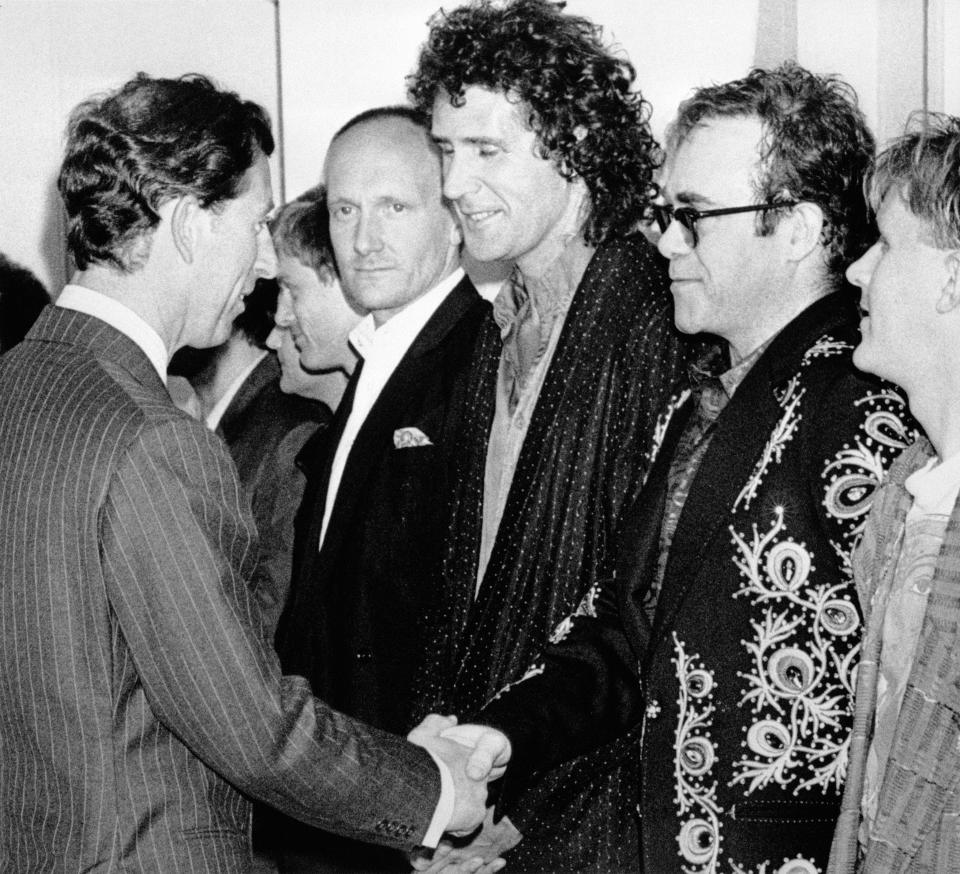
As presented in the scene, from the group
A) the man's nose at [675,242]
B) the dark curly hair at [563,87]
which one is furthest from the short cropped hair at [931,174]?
the dark curly hair at [563,87]

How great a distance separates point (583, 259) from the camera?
2.29m

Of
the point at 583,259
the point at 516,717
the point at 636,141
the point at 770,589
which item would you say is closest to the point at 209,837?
the point at 516,717

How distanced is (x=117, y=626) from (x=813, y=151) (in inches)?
46.7

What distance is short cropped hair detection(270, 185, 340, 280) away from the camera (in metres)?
3.07

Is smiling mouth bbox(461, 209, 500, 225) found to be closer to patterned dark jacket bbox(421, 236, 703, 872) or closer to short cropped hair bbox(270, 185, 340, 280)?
patterned dark jacket bbox(421, 236, 703, 872)

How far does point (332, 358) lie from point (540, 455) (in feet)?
3.49

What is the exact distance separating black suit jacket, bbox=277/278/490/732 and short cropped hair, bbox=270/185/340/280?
0.57 meters

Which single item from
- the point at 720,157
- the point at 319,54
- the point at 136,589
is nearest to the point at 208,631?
the point at 136,589

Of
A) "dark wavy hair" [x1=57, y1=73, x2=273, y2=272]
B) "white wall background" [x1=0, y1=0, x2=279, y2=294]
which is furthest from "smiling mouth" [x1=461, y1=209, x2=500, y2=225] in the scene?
"white wall background" [x1=0, y1=0, x2=279, y2=294]

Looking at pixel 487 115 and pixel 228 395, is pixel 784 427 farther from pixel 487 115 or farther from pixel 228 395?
pixel 228 395

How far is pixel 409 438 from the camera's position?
95.7 inches

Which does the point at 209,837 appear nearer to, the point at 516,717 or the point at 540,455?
the point at 516,717

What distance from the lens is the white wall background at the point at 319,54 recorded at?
9.36 ft

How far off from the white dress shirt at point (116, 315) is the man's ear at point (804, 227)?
35.9 inches
